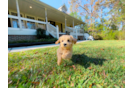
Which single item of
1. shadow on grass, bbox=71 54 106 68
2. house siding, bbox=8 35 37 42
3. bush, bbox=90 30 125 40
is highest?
bush, bbox=90 30 125 40

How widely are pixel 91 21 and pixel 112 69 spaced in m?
16.2

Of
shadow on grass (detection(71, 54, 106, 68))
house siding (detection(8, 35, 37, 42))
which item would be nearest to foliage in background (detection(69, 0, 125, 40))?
house siding (detection(8, 35, 37, 42))

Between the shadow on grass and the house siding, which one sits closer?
the shadow on grass

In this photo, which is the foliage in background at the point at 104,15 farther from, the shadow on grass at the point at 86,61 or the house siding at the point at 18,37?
the shadow on grass at the point at 86,61

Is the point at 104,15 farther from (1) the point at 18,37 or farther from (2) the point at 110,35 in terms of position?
(1) the point at 18,37

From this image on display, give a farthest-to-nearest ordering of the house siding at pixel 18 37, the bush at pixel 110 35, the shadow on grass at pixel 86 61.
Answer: the bush at pixel 110 35, the house siding at pixel 18 37, the shadow on grass at pixel 86 61

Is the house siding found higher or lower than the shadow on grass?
higher

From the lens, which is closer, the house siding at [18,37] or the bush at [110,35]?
the house siding at [18,37]

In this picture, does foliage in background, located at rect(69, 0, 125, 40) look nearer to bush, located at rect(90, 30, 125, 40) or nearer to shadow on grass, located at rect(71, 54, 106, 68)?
bush, located at rect(90, 30, 125, 40)

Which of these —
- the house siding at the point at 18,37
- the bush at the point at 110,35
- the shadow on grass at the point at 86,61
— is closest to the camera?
the shadow on grass at the point at 86,61

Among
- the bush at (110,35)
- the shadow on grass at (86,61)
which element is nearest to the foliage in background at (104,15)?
the bush at (110,35)
